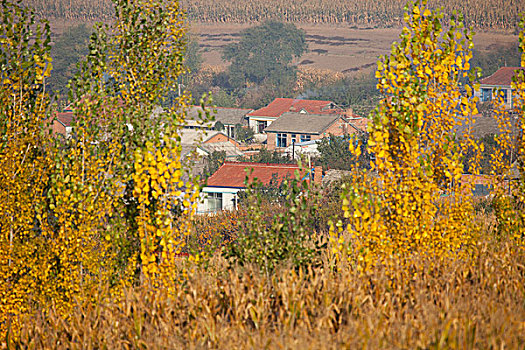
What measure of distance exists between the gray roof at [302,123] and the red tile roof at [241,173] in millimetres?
22538

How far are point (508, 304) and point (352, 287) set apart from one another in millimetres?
1478

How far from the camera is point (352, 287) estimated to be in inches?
245

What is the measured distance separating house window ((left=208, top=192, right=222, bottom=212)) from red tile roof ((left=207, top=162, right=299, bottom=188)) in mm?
597

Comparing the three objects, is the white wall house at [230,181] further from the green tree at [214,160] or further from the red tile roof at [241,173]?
the green tree at [214,160]

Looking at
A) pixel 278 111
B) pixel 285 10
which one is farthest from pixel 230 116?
pixel 285 10

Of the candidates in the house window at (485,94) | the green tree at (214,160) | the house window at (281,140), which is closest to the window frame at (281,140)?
the house window at (281,140)

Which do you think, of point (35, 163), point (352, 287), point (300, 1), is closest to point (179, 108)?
point (35, 163)

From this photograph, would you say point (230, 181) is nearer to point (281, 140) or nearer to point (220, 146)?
point (220, 146)

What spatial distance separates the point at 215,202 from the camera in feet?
107

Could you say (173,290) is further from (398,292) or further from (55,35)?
(55,35)

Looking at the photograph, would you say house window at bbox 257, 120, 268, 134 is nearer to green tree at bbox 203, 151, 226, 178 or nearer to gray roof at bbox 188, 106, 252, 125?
gray roof at bbox 188, 106, 252, 125

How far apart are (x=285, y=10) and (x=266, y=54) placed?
33859 millimetres

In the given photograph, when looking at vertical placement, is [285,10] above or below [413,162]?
above

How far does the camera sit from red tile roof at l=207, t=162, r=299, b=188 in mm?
30219
